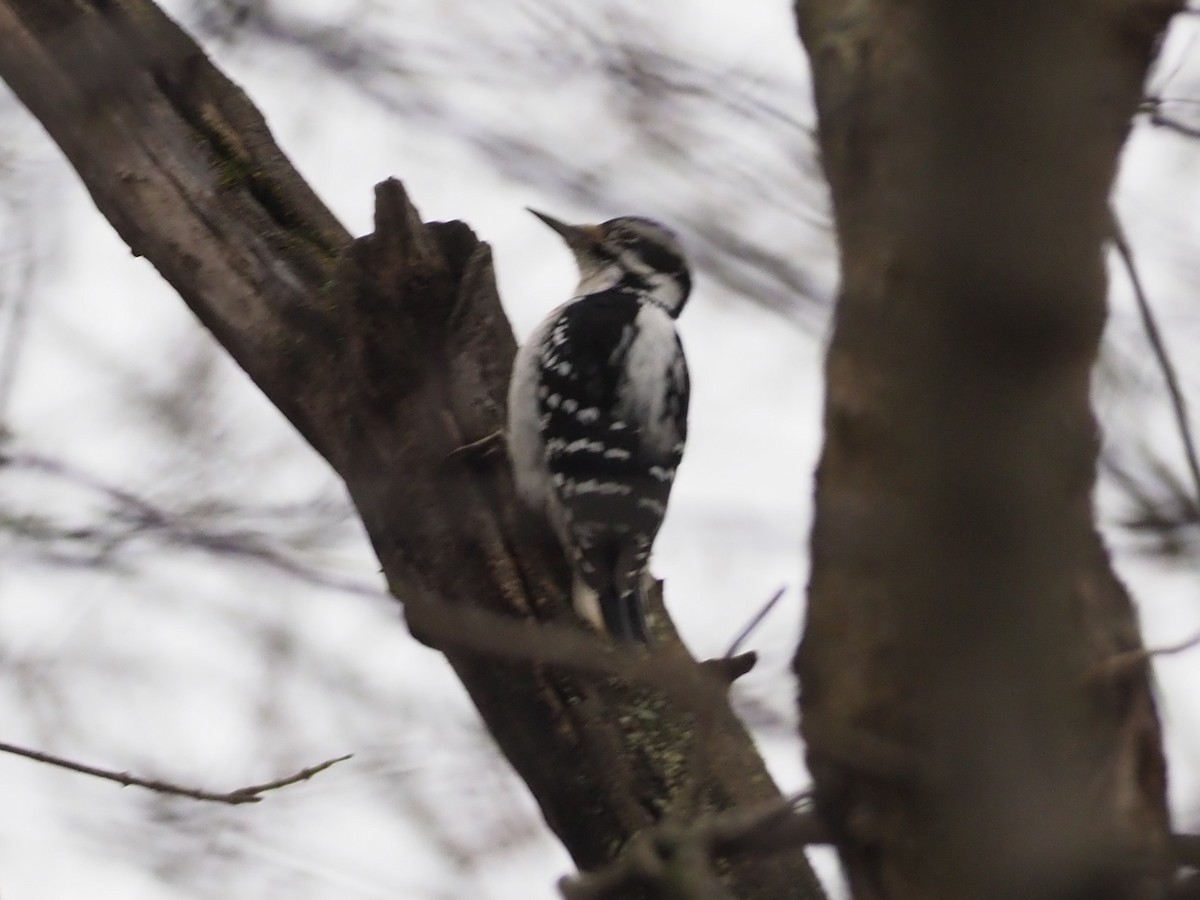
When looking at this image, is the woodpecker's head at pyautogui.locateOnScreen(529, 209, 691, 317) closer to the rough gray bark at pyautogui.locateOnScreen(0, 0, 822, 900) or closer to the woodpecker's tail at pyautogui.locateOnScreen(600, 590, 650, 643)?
the rough gray bark at pyautogui.locateOnScreen(0, 0, 822, 900)

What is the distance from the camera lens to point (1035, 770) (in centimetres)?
120

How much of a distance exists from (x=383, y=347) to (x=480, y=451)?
13.3 inches

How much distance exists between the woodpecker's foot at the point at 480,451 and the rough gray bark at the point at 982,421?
5.59 ft

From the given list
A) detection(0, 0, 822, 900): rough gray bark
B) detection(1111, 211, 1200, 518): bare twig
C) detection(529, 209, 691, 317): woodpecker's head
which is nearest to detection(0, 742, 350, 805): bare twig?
detection(0, 0, 822, 900): rough gray bark

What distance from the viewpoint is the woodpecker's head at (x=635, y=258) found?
5.03 metres

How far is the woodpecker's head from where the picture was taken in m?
5.03

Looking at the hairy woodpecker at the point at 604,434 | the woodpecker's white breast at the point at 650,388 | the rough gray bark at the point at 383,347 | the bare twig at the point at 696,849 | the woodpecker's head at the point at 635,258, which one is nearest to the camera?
the bare twig at the point at 696,849

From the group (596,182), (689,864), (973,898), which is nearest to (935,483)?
(973,898)

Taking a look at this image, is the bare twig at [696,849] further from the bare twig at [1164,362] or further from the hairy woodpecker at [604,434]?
the hairy woodpecker at [604,434]

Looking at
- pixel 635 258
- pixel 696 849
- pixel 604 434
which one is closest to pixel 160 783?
pixel 696 849

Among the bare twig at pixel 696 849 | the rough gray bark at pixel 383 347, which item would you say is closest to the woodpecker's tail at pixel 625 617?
the rough gray bark at pixel 383 347

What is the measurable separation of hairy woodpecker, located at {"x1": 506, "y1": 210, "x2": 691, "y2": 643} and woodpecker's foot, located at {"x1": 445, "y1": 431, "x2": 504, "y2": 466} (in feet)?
0.37

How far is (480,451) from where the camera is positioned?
3.33m

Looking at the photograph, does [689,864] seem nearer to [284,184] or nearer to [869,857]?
[869,857]
